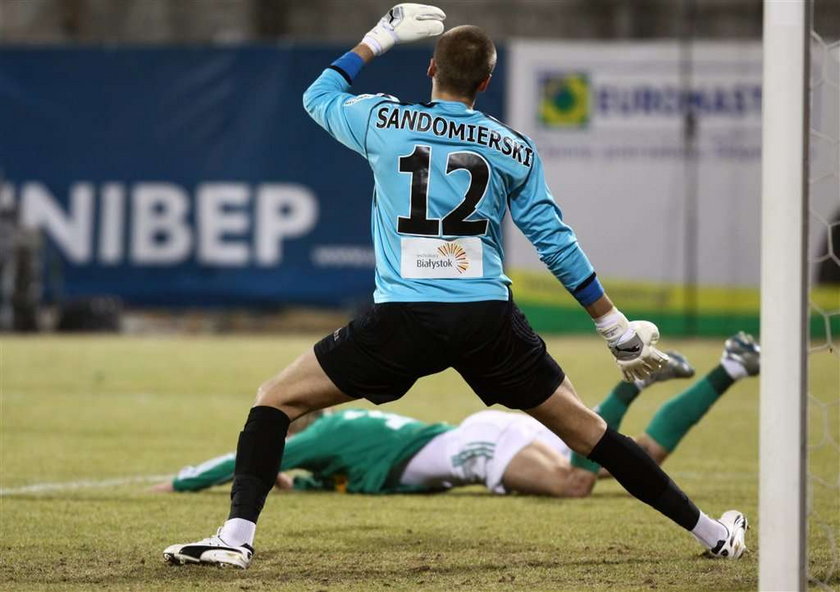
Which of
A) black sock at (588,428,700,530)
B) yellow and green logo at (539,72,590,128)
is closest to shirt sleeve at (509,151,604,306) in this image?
black sock at (588,428,700,530)

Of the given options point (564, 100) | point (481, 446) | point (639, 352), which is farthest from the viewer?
point (564, 100)

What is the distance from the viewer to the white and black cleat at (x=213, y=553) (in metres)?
4.64

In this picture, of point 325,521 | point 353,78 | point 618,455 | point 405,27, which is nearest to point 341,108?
point 353,78

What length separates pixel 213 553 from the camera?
464 cm

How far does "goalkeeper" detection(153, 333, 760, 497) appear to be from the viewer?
6500mm

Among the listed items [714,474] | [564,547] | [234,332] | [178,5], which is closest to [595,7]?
[178,5]

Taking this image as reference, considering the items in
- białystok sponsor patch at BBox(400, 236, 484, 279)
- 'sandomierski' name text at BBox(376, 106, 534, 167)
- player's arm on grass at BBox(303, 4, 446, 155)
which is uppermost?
player's arm on grass at BBox(303, 4, 446, 155)

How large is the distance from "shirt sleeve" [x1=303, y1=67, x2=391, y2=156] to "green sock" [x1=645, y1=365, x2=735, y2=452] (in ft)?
8.09

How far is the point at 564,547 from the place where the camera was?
5344mm

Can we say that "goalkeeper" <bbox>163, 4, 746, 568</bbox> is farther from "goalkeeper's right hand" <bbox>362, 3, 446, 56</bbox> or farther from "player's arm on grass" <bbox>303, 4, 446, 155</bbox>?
"goalkeeper's right hand" <bbox>362, 3, 446, 56</bbox>

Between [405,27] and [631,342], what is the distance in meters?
1.39

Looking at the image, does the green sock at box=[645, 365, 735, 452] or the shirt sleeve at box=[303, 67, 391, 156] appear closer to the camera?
the shirt sleeve at box=[303, 67, 391, 156]

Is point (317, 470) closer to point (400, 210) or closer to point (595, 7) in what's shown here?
point (400, 210)

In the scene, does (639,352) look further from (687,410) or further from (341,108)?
(687,410)
